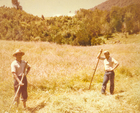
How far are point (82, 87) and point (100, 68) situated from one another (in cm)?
252

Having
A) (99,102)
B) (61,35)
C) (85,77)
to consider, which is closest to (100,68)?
(85,77)

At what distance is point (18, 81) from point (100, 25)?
132 feet

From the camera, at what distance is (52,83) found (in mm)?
4738

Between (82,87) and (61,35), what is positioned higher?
(61,35)

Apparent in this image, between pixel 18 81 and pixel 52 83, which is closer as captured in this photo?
pixel 18 81

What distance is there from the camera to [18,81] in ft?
9.39

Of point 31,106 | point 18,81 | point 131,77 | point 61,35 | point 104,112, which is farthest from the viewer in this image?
point 61,35

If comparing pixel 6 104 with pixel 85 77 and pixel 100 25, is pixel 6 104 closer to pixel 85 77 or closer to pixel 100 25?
pixel 85 77

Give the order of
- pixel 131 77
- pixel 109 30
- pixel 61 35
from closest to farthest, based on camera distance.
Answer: pixel 131 77
pixel 61 35
pixel 109 30

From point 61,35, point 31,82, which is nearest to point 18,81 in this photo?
point 31,82

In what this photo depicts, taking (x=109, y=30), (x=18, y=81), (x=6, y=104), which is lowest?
(x=6, y=104)

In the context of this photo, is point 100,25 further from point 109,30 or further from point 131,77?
point 131,77

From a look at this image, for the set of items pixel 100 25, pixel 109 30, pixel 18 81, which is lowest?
pixel 18 81

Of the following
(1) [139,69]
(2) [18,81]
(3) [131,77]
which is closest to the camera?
(2) [18,81]
